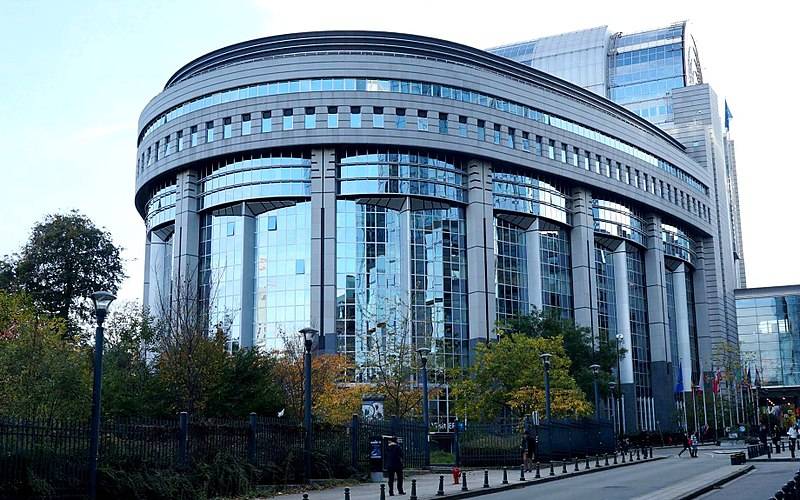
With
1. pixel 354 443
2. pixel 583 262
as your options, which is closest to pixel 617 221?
pixel 583 262

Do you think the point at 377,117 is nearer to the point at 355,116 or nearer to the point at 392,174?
the point at 355,116

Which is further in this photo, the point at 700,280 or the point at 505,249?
the point at 700,280

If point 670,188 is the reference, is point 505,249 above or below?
below

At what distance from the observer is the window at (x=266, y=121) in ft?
262

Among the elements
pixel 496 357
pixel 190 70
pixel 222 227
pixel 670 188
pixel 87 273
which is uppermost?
pixel 190 70

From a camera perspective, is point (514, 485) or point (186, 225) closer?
point (514, 485)

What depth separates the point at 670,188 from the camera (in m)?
107

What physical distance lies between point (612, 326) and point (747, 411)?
3341 cm

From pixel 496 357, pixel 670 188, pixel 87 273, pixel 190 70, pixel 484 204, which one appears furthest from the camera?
pixel 670 188

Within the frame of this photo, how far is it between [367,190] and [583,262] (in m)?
26.2

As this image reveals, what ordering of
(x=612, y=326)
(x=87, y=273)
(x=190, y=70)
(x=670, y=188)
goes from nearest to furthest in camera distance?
1. (x=87, y=273)
2. (x=190, y=70)
3. (x=612, y=326)
4. (x=670, y=188)

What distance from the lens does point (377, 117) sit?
3137 inches

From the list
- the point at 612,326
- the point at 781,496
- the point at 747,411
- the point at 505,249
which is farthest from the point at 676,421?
the point at 781,496

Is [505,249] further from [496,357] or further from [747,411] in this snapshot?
[747,411]
